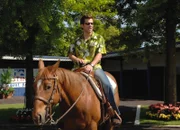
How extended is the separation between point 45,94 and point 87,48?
171cm

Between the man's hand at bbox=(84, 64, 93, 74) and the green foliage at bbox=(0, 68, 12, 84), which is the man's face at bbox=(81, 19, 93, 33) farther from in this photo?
the green foliage at bbox=(0, 68, 12, 84)

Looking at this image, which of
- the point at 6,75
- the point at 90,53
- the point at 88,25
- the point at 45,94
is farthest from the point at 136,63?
the point at 45,94

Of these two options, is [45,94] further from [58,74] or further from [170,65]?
[170,65]

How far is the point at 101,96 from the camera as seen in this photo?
5.16 meters

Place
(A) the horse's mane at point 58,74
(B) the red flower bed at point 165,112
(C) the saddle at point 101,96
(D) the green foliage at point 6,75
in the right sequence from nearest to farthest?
1. (A) the horse's mane at point 58,74
2. (C) the saddle at point 101,96
3. (B) the red flower bed at point 165,112
4. (D) the green foliage at point 6,75

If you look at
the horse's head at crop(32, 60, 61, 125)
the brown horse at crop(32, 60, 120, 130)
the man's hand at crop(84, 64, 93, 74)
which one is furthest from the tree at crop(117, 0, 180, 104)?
the horse's head at crop(32, 60, 61, 125)

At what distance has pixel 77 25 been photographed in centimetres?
1650

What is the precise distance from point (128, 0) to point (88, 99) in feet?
38.5

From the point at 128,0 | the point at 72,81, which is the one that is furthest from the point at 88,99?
the point at 128,0

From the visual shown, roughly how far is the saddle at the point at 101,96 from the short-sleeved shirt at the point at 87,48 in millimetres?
314

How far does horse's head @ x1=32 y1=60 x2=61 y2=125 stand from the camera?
3857 millimetres

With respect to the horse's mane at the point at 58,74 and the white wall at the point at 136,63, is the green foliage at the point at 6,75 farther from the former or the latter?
the horse's mane at the point at 58,74

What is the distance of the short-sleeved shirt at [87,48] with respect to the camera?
5406 millimetres

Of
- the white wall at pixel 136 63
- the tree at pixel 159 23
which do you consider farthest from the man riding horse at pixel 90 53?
the white wall at pixel 136 63
